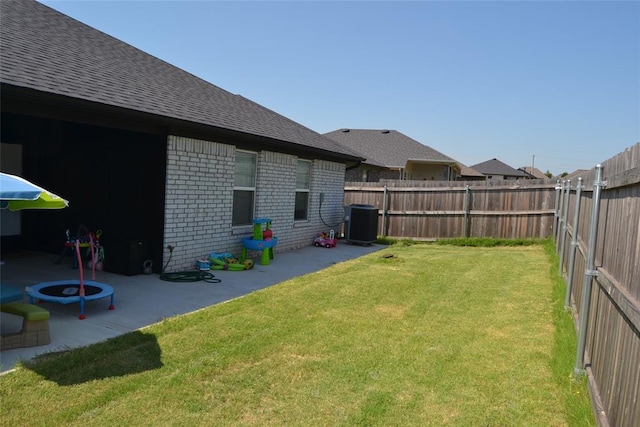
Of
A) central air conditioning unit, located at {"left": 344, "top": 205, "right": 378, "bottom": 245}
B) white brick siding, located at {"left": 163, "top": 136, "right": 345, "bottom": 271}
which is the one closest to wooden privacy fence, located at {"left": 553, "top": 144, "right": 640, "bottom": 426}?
white brick siding, located at {"left": 163, "top": 136, "right": 345, "bottom": 271}

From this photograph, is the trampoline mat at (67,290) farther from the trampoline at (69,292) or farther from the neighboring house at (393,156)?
the neighboring house at (393,156)

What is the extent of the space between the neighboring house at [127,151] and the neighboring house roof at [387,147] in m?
17.1

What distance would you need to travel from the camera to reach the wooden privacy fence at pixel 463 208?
14.8m

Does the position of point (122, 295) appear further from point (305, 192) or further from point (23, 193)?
point (305, 192)

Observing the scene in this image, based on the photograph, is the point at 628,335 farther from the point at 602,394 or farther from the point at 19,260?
the point at 19,260

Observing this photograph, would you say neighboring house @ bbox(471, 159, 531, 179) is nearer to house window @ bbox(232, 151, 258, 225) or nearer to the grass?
house window @ bbox(232, 151, 258, 225)

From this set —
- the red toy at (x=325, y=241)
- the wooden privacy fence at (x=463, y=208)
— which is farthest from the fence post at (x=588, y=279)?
the wooden privacy fence at (x=463, y=208)

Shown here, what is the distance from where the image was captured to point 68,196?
8945 millimetres

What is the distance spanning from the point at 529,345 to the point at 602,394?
190 centimetres

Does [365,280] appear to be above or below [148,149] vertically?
below

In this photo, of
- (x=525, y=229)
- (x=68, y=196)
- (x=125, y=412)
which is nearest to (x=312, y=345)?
(x=125, y=412)

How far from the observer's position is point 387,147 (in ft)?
95.8

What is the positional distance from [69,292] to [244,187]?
16.3ft

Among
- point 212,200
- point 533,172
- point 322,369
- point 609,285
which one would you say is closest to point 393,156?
point 212,200
